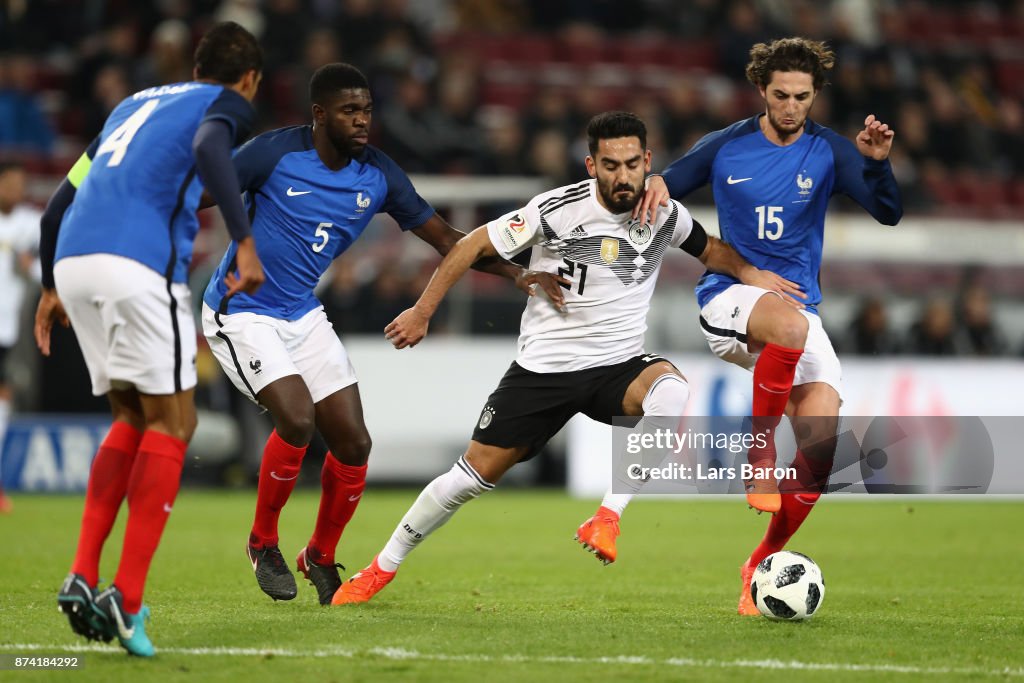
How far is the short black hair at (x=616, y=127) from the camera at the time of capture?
648 centimetres

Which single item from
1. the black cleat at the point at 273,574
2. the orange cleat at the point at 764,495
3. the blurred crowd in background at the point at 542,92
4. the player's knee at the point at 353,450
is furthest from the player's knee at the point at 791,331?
the blurred crowd in background at the point at 542,92

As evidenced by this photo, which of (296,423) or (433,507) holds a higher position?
(296,423)

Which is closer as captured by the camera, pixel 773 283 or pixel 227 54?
pixel 227 54

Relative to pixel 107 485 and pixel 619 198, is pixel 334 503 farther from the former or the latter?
pixel 619 198

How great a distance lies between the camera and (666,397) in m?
6.54

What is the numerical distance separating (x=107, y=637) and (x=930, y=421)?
34.5ft

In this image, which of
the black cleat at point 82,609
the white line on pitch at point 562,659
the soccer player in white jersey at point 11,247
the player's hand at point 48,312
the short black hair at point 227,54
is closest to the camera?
the black cleat at point 82,609

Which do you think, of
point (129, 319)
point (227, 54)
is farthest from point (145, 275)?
point (227, 54)

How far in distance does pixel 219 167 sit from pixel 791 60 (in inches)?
122

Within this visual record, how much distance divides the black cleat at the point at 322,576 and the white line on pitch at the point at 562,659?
5.12 ft

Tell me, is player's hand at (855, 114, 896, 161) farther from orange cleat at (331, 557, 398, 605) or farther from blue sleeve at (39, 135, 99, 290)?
blue sleeve at (39, 135, 99, 290)

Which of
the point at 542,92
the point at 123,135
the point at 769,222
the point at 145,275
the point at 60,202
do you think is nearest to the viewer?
the point at 145,275

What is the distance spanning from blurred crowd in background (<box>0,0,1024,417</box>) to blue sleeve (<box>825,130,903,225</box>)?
24.1 feet

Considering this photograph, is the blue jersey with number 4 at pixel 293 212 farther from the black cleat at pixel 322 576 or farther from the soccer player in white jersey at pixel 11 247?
the soccer player in white jersey at pixel 11 247
